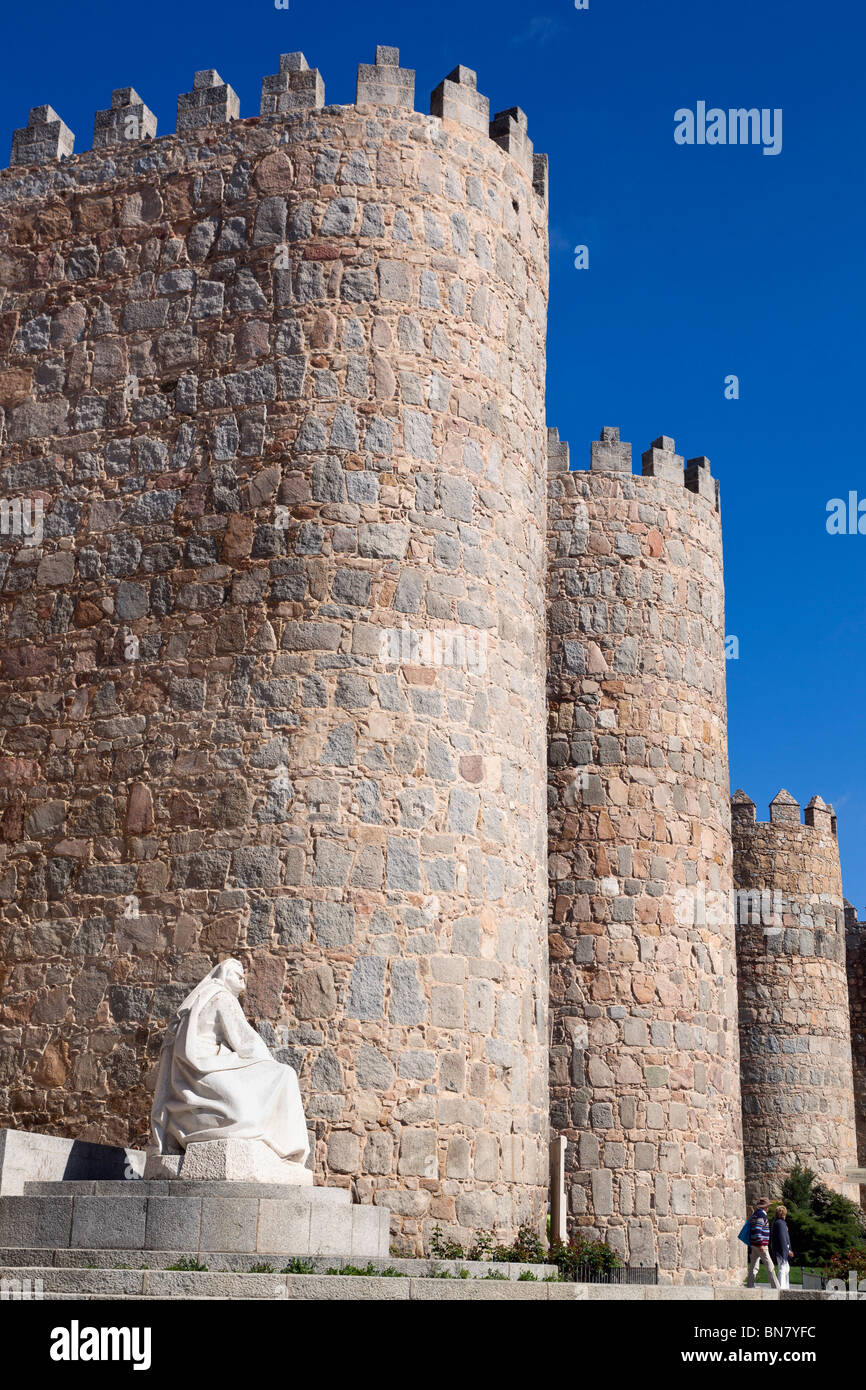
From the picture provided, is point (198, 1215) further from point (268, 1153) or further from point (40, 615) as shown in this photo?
point (40, 615)

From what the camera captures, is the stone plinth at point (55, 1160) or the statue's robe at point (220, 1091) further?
the stone plinth at point (55, 1160)

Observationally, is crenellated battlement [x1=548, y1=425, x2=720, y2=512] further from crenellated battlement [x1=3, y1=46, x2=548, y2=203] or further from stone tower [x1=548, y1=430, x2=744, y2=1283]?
crenellated battlement [x1=3, y1=46, x2=548, y2=203]

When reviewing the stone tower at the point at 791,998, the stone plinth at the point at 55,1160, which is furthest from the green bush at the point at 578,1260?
the stone tower at the point at 791,998

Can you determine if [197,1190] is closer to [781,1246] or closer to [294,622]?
[294,622]

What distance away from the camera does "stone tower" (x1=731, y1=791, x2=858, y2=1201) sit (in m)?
23.0

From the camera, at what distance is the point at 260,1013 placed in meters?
10.7

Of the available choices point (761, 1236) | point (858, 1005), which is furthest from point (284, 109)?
point (858, 1005)

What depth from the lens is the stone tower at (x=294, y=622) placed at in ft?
36.0

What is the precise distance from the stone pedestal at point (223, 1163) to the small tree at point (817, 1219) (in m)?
13.1

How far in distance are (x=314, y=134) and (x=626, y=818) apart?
26.0 feet

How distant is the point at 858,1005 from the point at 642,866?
13.5 meters

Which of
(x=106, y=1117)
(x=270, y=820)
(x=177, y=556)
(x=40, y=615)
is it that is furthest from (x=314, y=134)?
(x=106, y=1117)

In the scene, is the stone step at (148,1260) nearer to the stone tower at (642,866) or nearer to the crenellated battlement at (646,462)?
the stone tower at (642,866)

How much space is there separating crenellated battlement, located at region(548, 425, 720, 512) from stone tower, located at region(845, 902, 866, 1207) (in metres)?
12.8
